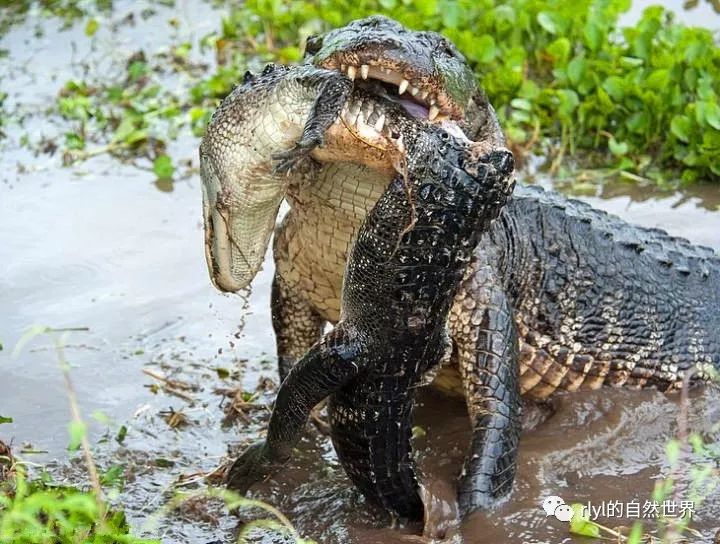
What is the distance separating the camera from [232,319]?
5.27 metres

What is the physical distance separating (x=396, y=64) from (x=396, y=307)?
63 centimetres

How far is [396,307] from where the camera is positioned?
10.3 ft

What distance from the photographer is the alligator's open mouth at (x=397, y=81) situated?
3127mm

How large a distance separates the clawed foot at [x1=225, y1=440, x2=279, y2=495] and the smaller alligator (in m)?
0.01

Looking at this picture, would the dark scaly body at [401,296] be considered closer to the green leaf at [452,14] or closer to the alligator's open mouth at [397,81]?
the alligator's open mouth at [397,81]

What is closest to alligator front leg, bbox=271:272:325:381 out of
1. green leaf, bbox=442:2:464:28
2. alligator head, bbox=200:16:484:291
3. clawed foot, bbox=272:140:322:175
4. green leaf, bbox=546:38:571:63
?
alligator head, bbox=200:16:484:291

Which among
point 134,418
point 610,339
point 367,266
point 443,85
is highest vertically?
point 443,85

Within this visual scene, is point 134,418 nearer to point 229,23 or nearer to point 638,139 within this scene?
point 638,139

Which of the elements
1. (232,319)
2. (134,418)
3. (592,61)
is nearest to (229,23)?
(592,61)

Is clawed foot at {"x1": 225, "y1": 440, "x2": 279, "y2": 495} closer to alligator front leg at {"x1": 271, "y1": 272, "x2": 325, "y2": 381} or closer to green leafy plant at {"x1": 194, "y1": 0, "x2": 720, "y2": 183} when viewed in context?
alligator front leg at {"x1": 271, "y1": 272, "x2": 325, "y2": 381}

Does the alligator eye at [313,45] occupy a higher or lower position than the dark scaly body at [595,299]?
higher

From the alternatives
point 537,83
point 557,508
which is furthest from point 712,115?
point 557,508

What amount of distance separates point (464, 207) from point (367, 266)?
0.33 metres

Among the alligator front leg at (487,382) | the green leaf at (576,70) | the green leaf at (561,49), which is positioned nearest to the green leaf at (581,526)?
the alligator front leg at (487,382)
